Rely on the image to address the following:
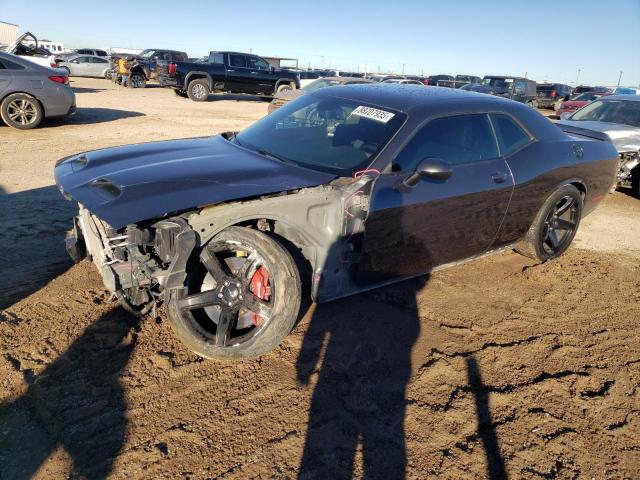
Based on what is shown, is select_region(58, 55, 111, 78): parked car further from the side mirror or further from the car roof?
the side mirror

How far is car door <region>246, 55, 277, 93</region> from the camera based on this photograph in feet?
62.7

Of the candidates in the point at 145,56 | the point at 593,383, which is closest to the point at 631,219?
the point at 593,383

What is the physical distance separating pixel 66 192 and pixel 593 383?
347 centimetres

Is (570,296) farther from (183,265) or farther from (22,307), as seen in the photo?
(22,307)

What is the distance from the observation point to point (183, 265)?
2.56 meters

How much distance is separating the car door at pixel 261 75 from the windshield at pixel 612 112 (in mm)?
13529

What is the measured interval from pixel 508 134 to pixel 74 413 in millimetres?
3686

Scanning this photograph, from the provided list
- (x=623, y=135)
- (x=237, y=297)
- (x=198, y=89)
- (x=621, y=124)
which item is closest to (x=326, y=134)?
(x=237, y=297)

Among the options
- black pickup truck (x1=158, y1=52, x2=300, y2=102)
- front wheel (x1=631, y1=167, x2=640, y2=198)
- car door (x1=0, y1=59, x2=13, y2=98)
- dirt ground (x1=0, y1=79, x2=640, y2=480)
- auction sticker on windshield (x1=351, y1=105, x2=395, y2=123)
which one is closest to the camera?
dirt ground (x1=0, y1=79, x2=640, y2=480)

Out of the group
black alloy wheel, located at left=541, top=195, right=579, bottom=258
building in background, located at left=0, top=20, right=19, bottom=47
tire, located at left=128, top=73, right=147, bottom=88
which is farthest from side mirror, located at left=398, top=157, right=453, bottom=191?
building in background, located at left=0, top=20, right=19, bottom=47

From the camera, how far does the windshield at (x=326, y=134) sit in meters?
3.23

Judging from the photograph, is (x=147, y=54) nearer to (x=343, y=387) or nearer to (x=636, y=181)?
(x=636, y=181)

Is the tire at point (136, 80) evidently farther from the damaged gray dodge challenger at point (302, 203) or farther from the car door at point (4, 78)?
the damaged gray dodge challenger at point (302, 203)

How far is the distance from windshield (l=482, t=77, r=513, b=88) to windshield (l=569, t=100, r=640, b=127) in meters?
14.4
